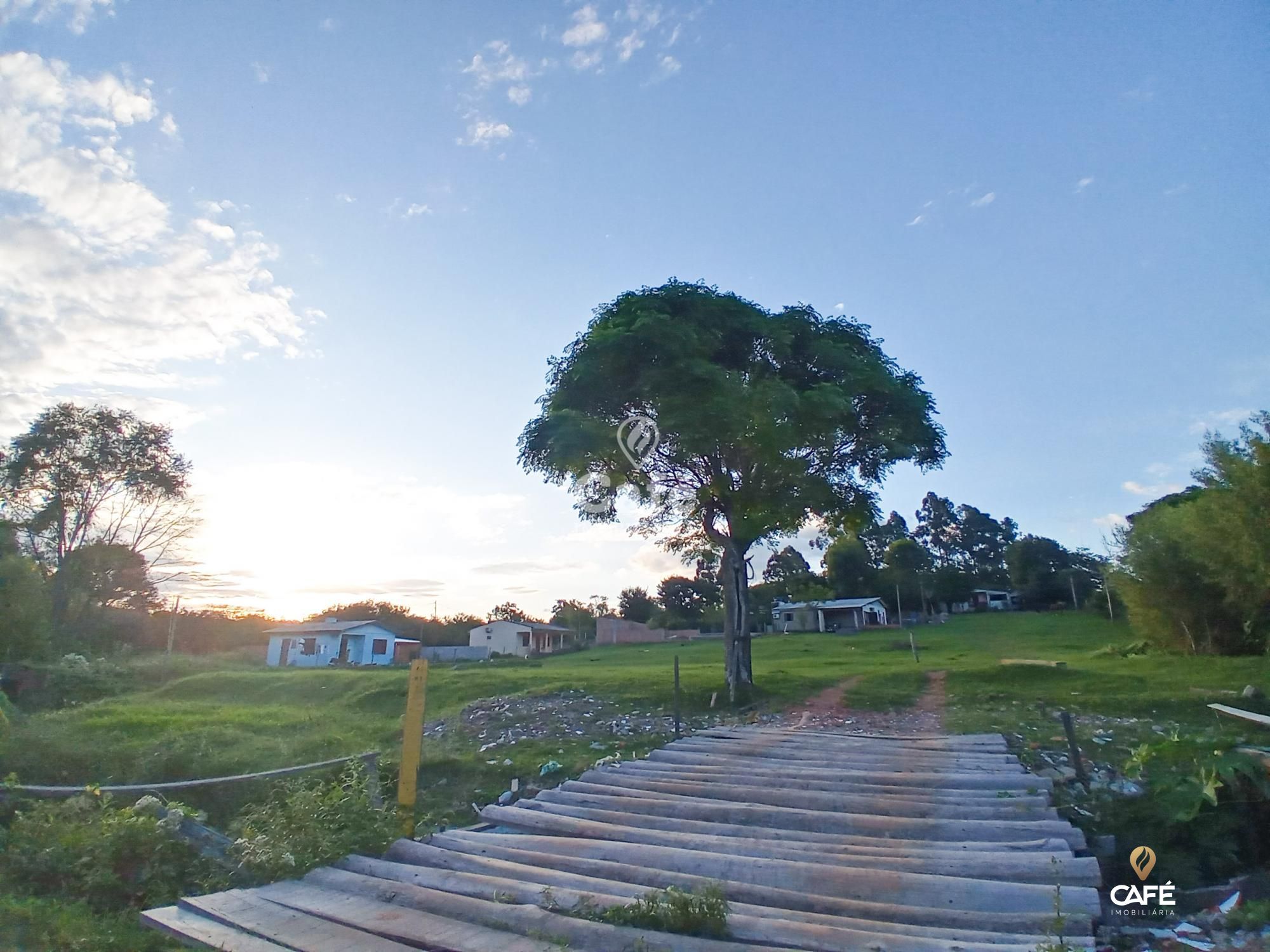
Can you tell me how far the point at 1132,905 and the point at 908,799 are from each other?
168 centimetres

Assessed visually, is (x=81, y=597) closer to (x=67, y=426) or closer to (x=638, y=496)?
(x=67, y=426)

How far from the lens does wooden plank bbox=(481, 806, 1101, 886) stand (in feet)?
15.1

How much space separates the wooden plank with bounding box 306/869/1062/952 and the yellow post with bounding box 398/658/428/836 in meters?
1.07

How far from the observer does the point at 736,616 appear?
17.1 metres

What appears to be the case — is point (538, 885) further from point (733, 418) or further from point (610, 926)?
point (733, 418)

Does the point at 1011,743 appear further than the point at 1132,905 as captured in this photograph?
Yes

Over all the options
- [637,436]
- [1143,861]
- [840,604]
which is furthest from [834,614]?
[1143,861]

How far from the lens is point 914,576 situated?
184 ft

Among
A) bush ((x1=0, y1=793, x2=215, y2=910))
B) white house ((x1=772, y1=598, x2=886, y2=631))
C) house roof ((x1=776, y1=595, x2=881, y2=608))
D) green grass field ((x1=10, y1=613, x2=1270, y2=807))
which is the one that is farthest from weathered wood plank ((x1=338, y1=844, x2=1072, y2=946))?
house roof ((x1=776, y1=595, x2=881, y2=608))

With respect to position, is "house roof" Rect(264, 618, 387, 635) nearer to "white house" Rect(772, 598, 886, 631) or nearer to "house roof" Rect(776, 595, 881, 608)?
"white house" Rect(772, 598, 886, 631)

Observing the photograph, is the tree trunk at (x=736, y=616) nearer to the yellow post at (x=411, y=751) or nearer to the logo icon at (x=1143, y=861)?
the yellow post at (x=411, y=751)

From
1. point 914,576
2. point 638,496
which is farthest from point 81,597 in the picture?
point 914,576

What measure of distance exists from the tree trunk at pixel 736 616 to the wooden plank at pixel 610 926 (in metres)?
11.8

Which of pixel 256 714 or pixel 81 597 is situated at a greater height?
pixel 81 597
